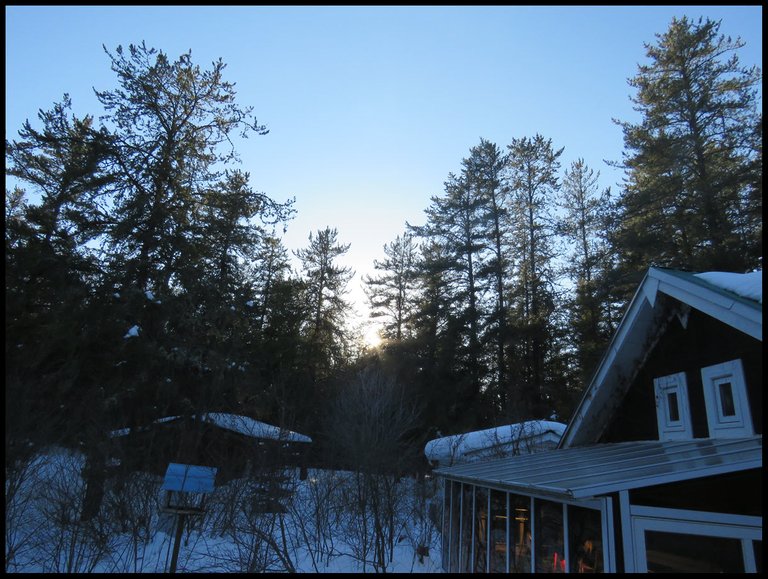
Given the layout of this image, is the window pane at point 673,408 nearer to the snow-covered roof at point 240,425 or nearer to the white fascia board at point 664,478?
the white fascia board at point 664,478

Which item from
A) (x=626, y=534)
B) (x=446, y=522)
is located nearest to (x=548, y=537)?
(x=626, y=534)

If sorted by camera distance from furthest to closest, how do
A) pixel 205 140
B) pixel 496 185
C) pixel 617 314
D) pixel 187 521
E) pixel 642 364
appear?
pixel 496 185
pixel 617 314
pixel 205 140
pixel 187 521
pixel 642 364

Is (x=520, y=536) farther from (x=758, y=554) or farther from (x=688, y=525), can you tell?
(x=758, y=554)

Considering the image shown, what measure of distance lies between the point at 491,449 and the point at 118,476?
12.1 metres

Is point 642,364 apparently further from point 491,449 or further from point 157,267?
point 157,267

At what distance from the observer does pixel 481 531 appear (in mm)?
8039

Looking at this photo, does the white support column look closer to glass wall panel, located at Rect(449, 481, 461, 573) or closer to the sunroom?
the sunroom

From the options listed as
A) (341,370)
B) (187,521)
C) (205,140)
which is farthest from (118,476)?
(341,370)

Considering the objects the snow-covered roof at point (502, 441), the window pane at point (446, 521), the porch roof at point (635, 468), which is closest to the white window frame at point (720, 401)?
the porch roof at point (635, 468)

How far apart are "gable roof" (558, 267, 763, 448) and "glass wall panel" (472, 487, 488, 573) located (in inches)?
95.1

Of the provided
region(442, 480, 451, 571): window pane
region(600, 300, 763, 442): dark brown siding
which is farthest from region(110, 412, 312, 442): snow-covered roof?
region(600, 300, 763, 442): dark brown siding

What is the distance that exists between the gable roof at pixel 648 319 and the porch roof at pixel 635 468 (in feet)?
4.59

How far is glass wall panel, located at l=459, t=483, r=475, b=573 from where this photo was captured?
8484mm

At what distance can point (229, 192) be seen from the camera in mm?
17500
